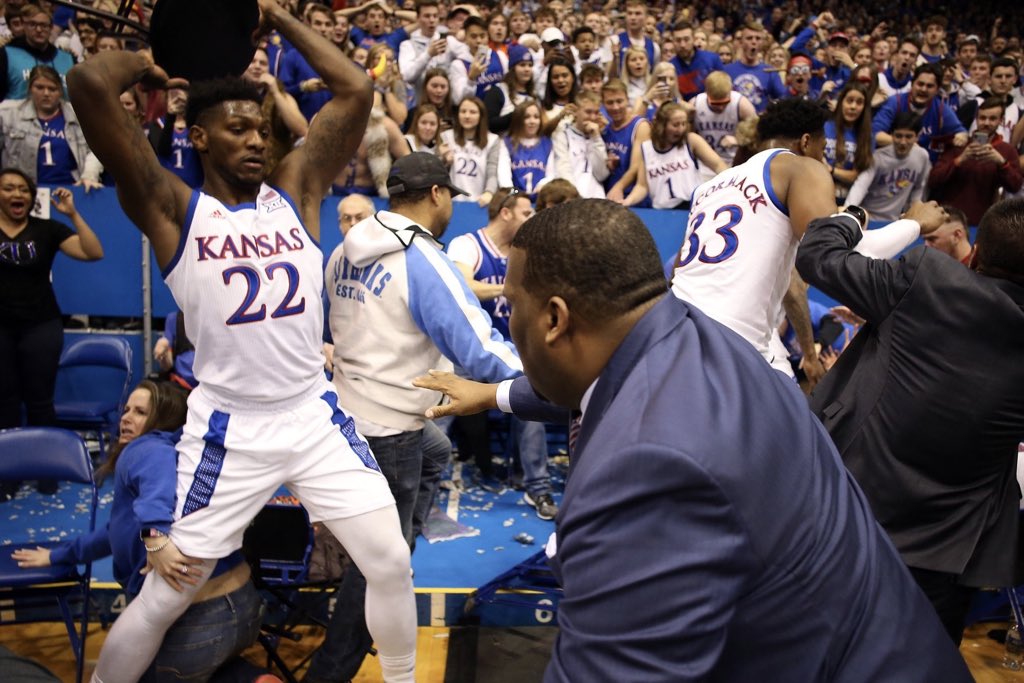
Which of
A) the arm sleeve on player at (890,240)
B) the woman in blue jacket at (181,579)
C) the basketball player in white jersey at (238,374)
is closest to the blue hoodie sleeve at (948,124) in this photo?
the arm sleeve on player at (890,240)

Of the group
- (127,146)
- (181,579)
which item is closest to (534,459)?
(181,579)

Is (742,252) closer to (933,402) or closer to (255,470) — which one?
(933,402)

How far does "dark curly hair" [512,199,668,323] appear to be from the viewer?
4.42ft

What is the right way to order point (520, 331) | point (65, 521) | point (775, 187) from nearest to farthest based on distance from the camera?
point (520, 331) → point (775, 187) → point (65, 521)

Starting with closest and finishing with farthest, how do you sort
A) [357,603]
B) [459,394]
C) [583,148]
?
[459,394] → [357,603] → [583,148]

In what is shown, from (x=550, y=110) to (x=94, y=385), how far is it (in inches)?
166

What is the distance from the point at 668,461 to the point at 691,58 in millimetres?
8076

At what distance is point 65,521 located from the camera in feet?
16.1

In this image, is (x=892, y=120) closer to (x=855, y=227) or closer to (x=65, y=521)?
(x=855, y=227)

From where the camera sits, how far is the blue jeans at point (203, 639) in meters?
2.79

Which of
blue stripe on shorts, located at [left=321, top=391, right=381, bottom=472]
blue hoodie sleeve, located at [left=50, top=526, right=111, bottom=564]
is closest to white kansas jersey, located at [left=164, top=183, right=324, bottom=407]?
blue stripe on shorts, located at [left=321, top=391, right=381, bottom=472]

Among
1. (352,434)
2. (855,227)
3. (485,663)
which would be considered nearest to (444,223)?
(352,434)

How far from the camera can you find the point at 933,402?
251cm

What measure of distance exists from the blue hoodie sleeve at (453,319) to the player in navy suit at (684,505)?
1472mm
